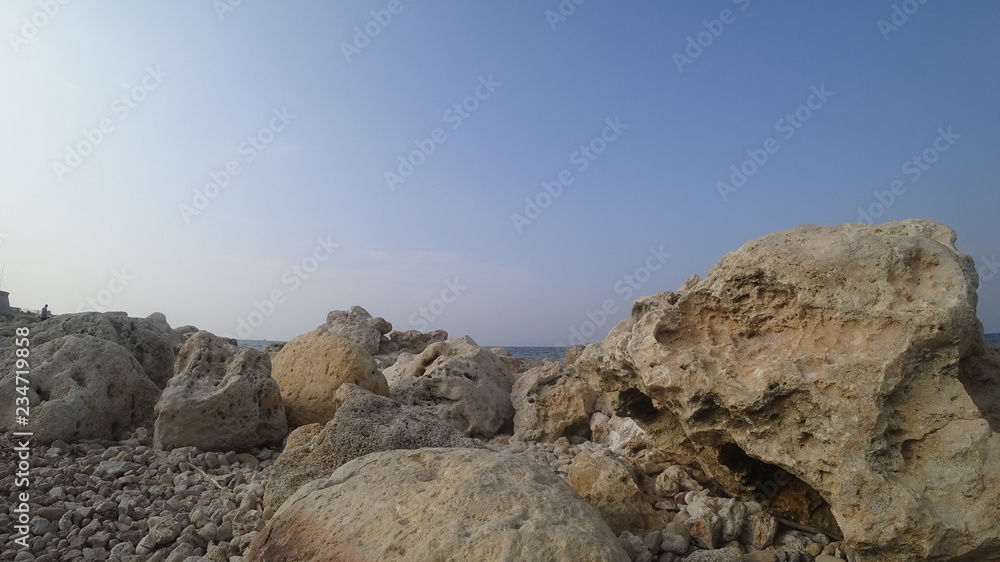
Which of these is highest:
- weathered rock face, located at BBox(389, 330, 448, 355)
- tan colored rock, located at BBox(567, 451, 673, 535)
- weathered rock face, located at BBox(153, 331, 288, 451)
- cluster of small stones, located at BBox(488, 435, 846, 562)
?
weathered rock face, located at BBox(389, 330, 448, 355)

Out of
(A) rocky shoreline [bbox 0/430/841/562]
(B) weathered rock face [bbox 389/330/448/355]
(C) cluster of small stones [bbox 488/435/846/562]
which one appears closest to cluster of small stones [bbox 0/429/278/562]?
(A) rocky shoreline [bbox 0/430/841/562]

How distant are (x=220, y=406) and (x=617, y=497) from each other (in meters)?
4.61

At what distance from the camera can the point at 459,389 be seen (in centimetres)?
743

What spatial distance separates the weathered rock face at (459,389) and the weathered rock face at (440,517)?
3870 millimetres

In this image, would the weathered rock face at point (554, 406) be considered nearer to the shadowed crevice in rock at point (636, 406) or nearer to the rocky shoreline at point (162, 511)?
the rocky shoreline at point (162, 511)

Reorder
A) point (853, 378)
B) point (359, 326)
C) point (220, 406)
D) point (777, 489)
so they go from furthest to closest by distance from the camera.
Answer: point (359, 326), point (220, 406), point (777, 489), point (853, 378)

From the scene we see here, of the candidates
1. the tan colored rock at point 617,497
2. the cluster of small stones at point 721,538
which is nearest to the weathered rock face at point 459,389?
the tan colored rock at point 617,497

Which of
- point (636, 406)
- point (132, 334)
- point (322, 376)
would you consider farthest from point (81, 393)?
point (636, 406)

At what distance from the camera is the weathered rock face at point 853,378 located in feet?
9.63

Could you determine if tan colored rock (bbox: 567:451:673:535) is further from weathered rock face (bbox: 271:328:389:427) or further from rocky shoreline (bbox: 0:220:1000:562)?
weathered rock face (bbox: 271:328:389:427)

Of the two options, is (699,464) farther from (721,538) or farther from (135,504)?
(135,504)

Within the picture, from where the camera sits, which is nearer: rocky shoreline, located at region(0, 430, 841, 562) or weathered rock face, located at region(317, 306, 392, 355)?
rocky shoreline, located at region(0, 430, 841, 562)

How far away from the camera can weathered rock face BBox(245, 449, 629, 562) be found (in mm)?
2477

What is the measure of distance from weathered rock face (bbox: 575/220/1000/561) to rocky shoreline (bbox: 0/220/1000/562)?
0.04 ft
